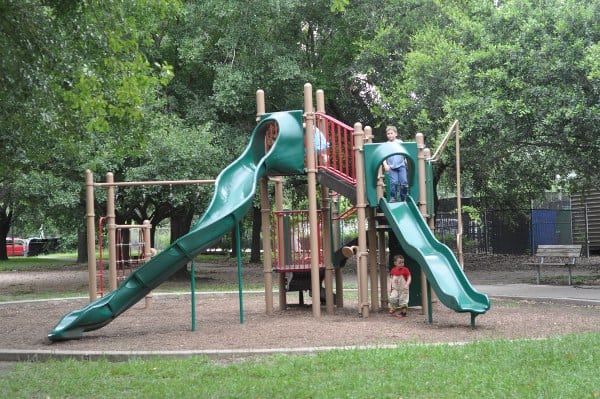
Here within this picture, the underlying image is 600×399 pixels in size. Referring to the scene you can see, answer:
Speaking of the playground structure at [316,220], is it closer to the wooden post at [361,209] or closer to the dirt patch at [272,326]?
the wooden post at [361,209]

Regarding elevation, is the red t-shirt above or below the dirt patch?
above

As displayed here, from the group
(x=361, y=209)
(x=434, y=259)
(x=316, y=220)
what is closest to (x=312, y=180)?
(x=316, y=220)

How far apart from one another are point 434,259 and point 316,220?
210cm

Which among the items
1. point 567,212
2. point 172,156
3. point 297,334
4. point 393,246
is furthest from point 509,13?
point 567,212

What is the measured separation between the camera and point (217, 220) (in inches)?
442

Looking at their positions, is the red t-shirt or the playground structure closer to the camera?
the playground structure

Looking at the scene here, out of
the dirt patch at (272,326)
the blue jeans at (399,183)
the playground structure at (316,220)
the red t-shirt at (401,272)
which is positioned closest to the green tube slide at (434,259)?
the playground structure at (316,220)

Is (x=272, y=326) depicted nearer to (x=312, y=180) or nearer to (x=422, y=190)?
(x=312, y=180)

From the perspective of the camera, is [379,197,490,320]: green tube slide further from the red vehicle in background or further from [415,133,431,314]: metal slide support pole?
the red vehicle in background

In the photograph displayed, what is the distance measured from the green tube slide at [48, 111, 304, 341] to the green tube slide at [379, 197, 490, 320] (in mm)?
1744

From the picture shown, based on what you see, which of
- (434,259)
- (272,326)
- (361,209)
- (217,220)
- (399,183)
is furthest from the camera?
(399,183)

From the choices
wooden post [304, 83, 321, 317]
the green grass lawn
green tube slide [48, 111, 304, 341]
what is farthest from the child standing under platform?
the green grass lawn

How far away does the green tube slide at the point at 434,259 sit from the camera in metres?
10.9

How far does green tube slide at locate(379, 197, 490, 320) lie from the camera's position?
10.9 metres
